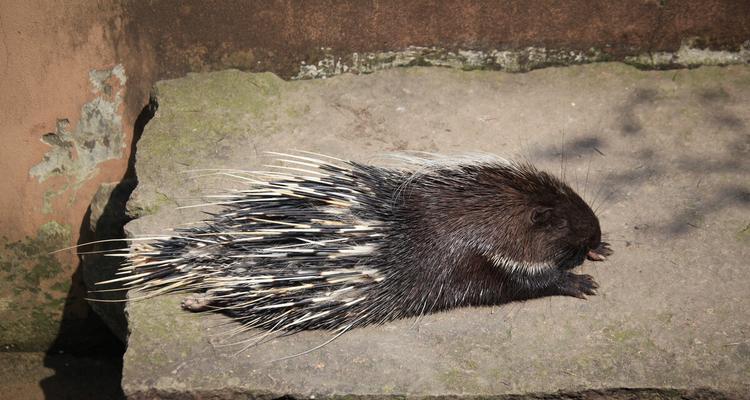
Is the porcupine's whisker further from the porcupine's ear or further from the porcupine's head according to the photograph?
the porcupine's ear

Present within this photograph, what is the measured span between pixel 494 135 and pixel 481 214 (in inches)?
43.6

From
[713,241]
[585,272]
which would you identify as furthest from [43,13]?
[713,241]

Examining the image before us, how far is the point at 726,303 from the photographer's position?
3111 millimetres

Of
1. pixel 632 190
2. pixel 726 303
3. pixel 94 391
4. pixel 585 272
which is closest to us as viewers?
pixel 726 303

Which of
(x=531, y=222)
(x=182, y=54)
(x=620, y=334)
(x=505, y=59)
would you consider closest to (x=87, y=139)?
(x=182, y=54)

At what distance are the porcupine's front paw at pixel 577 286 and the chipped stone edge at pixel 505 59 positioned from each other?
1.73 metres

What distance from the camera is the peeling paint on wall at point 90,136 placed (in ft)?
14.5

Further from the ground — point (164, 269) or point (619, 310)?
point (164, 269)

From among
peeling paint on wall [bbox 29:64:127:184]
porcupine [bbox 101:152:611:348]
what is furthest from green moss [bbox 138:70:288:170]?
porcupine [bbox 101:152:611:348]

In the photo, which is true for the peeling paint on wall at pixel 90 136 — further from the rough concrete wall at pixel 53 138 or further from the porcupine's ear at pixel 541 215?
the porcupine's ear at pixel 541 215

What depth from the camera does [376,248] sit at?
302 cm

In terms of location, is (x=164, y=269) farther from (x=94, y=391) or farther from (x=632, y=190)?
(x=632, y=190)

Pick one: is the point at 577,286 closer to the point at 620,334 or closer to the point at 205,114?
the point at 620,334

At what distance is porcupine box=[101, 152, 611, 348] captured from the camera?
2.98m
